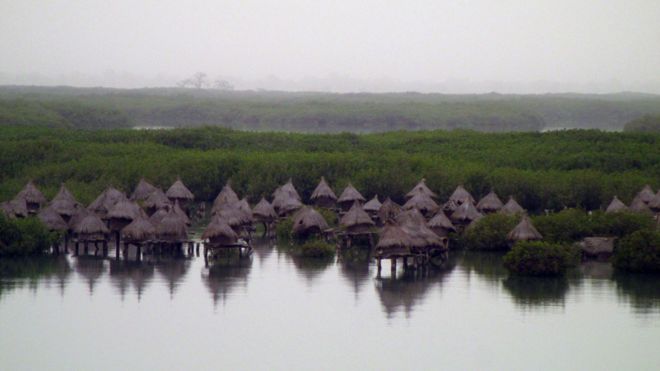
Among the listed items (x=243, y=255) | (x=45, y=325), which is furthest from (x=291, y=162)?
(x=45, y=325)

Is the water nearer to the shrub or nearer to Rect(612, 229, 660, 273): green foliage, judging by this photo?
Rect(612, 229, 660, 273): green foliage

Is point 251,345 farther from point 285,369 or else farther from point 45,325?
point 45,325

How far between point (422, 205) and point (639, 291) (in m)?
9.85

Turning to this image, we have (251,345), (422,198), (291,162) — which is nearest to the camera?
(251,345)

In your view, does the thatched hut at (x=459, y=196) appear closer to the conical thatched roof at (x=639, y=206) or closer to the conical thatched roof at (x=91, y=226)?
the conical thatched roof at (x=639, y=206)

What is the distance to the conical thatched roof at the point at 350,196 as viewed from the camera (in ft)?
125

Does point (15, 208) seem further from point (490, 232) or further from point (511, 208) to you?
point (511, 208)

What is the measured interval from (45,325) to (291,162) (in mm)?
20396

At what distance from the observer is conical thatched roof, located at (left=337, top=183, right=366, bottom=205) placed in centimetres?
3808

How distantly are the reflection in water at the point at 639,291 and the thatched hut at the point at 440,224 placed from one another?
5.17 m

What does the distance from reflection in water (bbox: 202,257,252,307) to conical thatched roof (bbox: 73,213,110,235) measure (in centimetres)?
321

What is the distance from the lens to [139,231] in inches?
1239

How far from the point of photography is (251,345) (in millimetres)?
22562

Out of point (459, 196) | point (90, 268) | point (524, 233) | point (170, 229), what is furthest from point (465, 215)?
point (90, 268)
